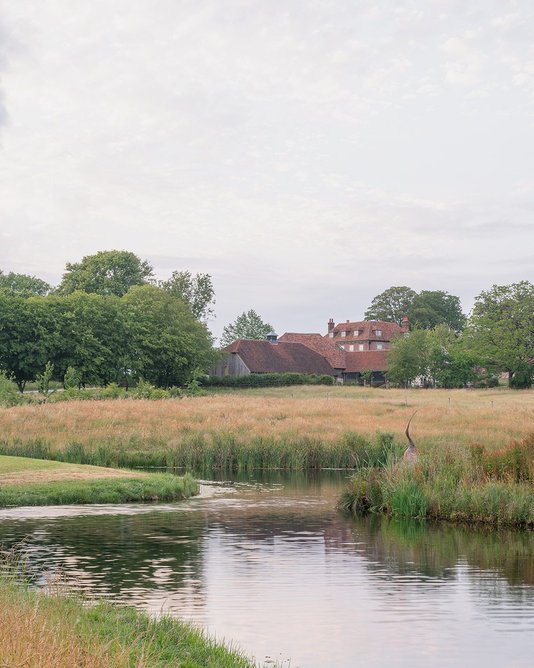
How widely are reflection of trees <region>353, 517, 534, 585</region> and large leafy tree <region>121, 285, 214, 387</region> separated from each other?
74637mm

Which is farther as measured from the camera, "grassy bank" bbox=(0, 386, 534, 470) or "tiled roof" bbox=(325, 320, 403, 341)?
"tiled roof" bbox=(325, 320, 403, 341)

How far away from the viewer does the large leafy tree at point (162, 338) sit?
102 metres

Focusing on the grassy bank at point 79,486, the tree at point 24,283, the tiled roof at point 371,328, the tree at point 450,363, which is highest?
the tree at point 24,283

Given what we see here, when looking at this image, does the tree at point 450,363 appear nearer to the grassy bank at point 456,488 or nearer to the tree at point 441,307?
the tree at point 441,307

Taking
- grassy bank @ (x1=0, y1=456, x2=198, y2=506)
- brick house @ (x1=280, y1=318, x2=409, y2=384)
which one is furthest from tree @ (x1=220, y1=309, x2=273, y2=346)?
grassy bank @ (x1=0, y1=456, x2=198, y2=506)

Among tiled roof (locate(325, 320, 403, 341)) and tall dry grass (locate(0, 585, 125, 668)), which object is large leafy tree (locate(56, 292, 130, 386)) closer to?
tiled roof (locate(325, 320, 403, 341))

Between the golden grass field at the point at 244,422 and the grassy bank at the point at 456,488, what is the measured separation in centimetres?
1174

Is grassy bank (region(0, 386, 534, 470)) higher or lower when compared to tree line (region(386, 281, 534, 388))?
lower

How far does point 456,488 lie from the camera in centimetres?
2777

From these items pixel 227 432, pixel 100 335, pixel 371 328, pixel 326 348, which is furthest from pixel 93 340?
pixel 371 328

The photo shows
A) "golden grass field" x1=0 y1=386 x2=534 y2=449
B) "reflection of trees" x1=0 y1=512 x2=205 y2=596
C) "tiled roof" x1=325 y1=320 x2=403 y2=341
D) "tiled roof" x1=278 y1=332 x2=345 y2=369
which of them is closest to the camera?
"reflection of trees" x1=0 y1=512 x2=205 y2=596

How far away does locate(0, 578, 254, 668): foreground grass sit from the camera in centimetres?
866

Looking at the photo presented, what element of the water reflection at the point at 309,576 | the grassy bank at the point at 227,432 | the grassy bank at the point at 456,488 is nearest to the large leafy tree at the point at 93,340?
the grassy bank at the point at 227,432

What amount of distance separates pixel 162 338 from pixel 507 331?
39784 millimetres
